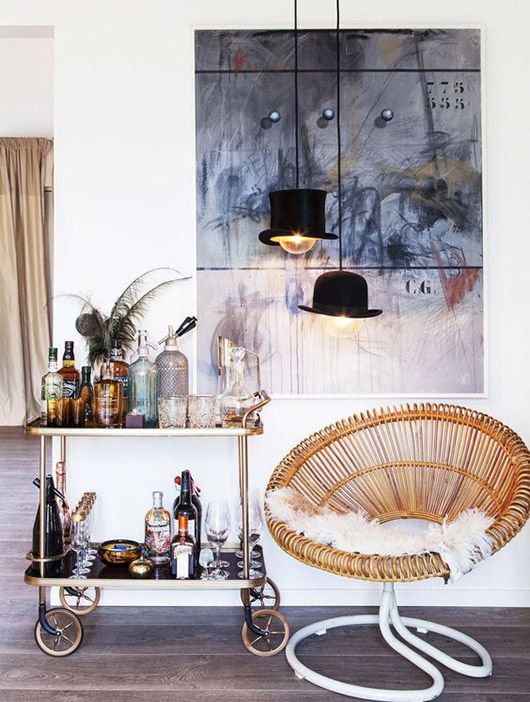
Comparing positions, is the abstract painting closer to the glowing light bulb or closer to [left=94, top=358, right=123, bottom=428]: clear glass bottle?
the glowing light bulb

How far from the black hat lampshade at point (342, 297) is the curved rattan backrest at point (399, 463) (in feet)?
1.26

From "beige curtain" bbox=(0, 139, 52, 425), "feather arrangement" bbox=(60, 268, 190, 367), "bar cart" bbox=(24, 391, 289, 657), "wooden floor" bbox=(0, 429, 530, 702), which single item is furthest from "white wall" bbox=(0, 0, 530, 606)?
"beige curtain" bbox=(0, 139, 52, 425)

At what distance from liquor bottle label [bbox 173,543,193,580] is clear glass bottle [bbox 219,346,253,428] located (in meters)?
0.43

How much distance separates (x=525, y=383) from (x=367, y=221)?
89 centimetres

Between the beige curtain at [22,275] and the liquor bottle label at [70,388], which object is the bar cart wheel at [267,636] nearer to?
the liquor bottle label at [70,388]

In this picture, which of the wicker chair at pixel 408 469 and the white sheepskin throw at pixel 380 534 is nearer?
the white sheepskin throw at pixel 380 534

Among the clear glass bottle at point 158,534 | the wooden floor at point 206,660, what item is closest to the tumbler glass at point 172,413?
the clear glass bottle at point 158,534

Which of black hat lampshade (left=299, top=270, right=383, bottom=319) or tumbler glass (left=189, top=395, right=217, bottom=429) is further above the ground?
black hat lampshade (left=299, top=270, right=383, bottom=319)

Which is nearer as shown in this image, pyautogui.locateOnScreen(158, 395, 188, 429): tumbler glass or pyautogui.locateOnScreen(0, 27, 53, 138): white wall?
pyautogui.locateOnScreen(158, 395, 188, 429): tumbler glass

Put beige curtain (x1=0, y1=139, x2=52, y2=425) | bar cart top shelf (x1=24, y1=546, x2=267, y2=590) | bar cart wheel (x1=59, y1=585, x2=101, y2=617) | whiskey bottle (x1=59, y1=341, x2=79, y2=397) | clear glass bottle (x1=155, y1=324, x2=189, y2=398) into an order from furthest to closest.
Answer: beige curtain (x1=0, y1=139, x2=52, y2=425) → bar cart wheel (x1=59, y1=585, x2=101, y2=617) → clear glass bottle (x1=155, y1=324, x2=189, y2=398) → whiskey bottle (x1=59, y1=341, x2=79, y2=397) → bar cart top shelf (x1=24, y1=546, x2=267, y2=590)

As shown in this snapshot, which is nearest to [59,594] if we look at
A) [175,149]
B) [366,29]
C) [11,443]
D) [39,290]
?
[175,149]

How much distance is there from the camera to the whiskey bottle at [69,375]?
2395 mm

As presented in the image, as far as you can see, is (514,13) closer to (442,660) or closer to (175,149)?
(175,149)

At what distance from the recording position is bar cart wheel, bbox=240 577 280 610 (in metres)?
2.54
